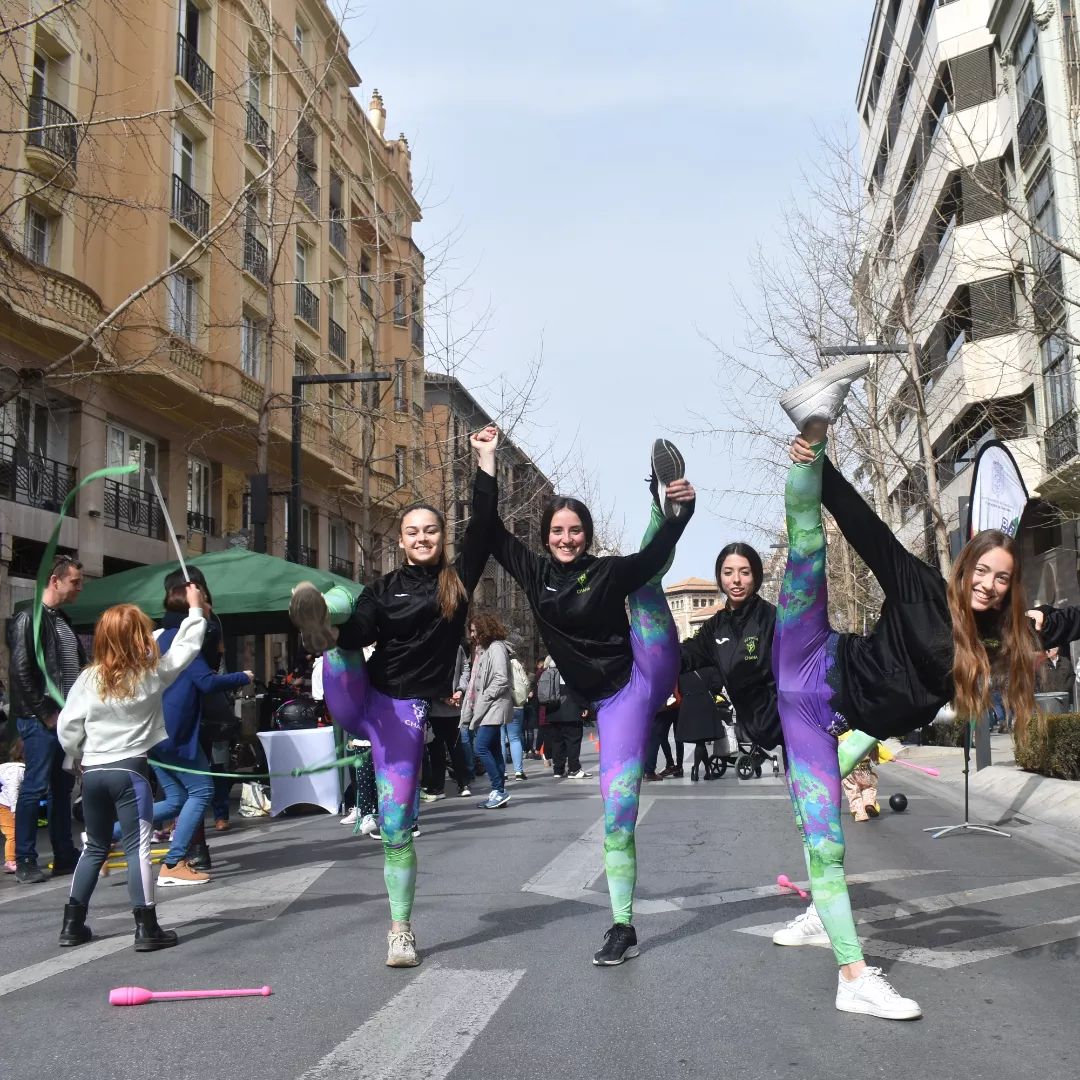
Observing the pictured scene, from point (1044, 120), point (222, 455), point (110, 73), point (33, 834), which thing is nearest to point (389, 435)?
point (222, 455)

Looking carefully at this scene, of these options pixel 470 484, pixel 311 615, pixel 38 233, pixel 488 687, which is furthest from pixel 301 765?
pixel 470 484

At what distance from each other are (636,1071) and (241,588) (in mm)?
9409

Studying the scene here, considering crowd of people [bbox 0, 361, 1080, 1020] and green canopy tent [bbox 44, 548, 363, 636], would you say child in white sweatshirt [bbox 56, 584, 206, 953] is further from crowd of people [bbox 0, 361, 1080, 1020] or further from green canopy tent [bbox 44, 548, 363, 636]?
green canopy tent [bbox 44, 548, 363, 636]

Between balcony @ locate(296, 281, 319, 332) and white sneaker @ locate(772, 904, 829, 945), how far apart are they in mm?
28279

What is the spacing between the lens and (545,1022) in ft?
13.3

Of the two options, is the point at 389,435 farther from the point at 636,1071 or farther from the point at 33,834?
the point at 636,1071

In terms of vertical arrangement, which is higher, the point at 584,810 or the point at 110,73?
the point at 110,73

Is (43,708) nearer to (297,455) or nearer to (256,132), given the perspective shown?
(297,455)

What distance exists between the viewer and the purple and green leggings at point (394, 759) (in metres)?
5.04

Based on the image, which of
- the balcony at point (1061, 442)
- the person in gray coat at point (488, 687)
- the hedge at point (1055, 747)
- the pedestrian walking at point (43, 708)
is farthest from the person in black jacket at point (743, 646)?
the balcony at point (1061, 442)

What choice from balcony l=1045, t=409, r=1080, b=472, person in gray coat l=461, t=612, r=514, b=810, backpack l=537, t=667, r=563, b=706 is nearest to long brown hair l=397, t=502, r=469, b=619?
person in gray coat l=461, t=612, r=514, b=810

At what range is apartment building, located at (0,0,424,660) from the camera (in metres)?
18.5

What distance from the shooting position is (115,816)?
225 inches

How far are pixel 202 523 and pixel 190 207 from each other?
266 inches
